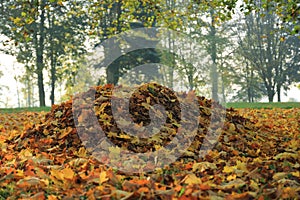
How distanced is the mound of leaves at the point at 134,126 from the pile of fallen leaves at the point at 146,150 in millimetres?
13

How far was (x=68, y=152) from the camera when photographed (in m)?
4.20

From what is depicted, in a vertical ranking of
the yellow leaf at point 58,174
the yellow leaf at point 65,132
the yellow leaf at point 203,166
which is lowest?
the yellow leaf at point 203,166

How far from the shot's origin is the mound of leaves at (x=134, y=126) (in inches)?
169

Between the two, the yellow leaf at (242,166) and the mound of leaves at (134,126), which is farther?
the mound of leaves at (134,126)

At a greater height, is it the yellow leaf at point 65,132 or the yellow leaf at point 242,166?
the yellow leaf at point 65,132

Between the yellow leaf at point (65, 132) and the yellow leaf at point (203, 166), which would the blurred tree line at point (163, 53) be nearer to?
the yellow leaf at point (65, 132)

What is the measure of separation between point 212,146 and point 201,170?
110 cm

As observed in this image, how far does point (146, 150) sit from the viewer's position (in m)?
4.06

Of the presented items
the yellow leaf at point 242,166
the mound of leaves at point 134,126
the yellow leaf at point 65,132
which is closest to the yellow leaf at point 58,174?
the mound of leaves at point 134,126

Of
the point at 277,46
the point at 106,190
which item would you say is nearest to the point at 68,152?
the point at 106,190

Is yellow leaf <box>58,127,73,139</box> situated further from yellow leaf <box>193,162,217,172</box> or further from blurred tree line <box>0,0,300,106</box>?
blurred tree line <box>0,0,300,106</box>

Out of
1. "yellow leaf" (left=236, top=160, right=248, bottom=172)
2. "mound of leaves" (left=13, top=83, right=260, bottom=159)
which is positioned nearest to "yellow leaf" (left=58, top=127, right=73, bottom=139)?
"mound of leaves" (left=13, top=83, right=260, bottom=159)

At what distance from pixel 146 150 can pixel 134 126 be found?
0.53m

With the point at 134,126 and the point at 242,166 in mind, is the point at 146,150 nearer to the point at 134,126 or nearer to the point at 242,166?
the point at 134,126
